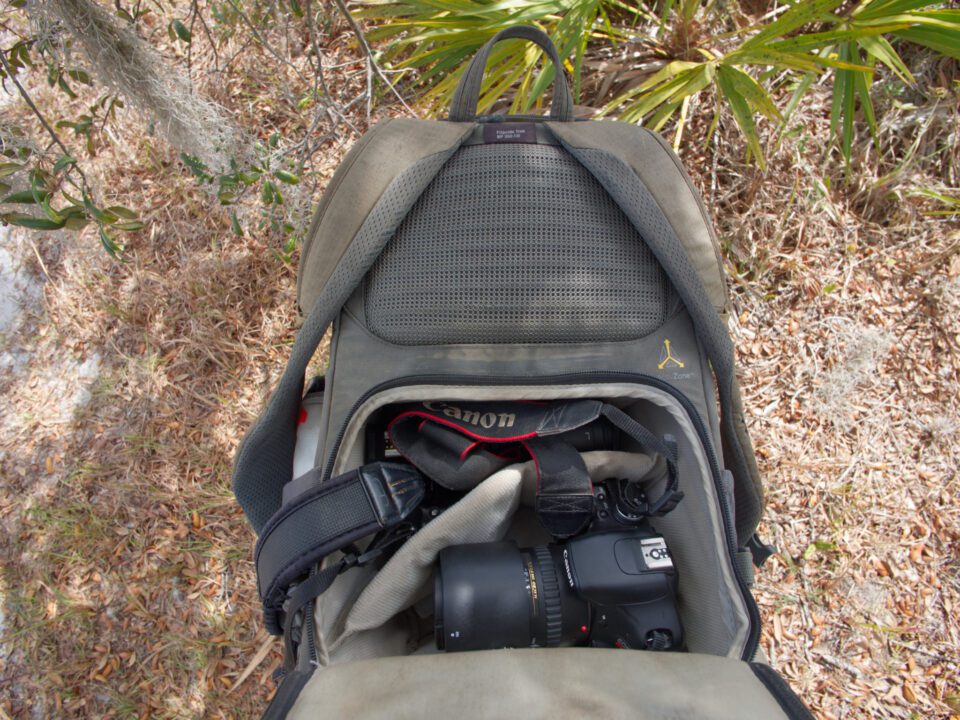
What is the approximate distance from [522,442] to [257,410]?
120 cm

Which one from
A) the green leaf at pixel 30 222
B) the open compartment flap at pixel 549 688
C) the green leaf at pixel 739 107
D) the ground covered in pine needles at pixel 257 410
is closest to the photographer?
the open compartment flap at pixel 549 688

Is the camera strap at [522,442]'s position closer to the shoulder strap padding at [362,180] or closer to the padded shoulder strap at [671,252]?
the padded shoulder strap at [671,252]

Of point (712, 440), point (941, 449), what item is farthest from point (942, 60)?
point (712, 440)

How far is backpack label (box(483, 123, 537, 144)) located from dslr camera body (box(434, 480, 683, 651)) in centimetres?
93

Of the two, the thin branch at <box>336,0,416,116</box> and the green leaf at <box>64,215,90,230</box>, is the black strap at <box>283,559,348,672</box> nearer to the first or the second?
the green leaf at <box>64,215,90,230</box>

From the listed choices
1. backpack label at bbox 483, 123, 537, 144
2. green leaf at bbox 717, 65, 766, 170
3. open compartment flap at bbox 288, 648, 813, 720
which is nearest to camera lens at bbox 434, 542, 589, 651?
open compartment flap at bbox 288, 648, 813, 720

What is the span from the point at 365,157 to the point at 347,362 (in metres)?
0.49

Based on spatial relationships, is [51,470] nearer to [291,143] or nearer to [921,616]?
[291,143]

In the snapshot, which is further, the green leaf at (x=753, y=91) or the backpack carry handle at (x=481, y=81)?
the green leaf at (x=753, y=91)

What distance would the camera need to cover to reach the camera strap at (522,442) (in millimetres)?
1413

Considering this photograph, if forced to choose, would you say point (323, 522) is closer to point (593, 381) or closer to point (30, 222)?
point (593, 381)

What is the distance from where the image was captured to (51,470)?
2.23 meters

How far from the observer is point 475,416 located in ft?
4.87

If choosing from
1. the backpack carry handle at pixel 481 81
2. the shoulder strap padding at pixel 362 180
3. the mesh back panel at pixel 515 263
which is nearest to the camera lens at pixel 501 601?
the mesh back panel at pixel 515 263
